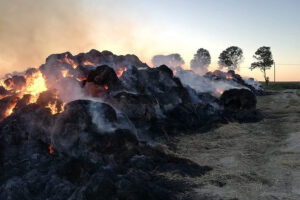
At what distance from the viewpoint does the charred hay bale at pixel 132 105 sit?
85.7 ft

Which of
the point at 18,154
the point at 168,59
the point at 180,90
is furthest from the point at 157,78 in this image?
the point at 168,59

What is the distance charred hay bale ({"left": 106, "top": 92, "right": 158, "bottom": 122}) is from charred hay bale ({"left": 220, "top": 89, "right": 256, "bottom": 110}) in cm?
1515

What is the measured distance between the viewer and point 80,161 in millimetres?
16672

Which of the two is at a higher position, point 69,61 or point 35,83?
point 69,61

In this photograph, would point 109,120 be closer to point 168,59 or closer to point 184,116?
point 184,116

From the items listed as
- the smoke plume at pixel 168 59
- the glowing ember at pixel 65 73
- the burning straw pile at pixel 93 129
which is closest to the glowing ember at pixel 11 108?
the burning straw pile at pixel 93 129

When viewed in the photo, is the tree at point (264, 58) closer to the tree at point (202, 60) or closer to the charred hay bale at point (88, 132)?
the tree at point (202, 60)

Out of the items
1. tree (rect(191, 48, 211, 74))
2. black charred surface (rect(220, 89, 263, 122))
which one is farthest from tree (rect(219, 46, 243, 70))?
black charred surface (rect(220, 89, 263, 122))

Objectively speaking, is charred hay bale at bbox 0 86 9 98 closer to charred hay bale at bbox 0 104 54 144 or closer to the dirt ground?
charred hay bale at bbox 0 104 54 144

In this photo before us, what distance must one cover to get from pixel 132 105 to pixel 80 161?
1039cm

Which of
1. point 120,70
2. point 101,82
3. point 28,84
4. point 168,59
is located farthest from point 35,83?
point 168,59

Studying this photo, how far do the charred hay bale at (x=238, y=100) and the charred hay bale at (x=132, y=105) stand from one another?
49.7ft

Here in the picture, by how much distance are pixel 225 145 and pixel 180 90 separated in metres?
12.6

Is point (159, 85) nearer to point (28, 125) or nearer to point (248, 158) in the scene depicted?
point (248, 158)
